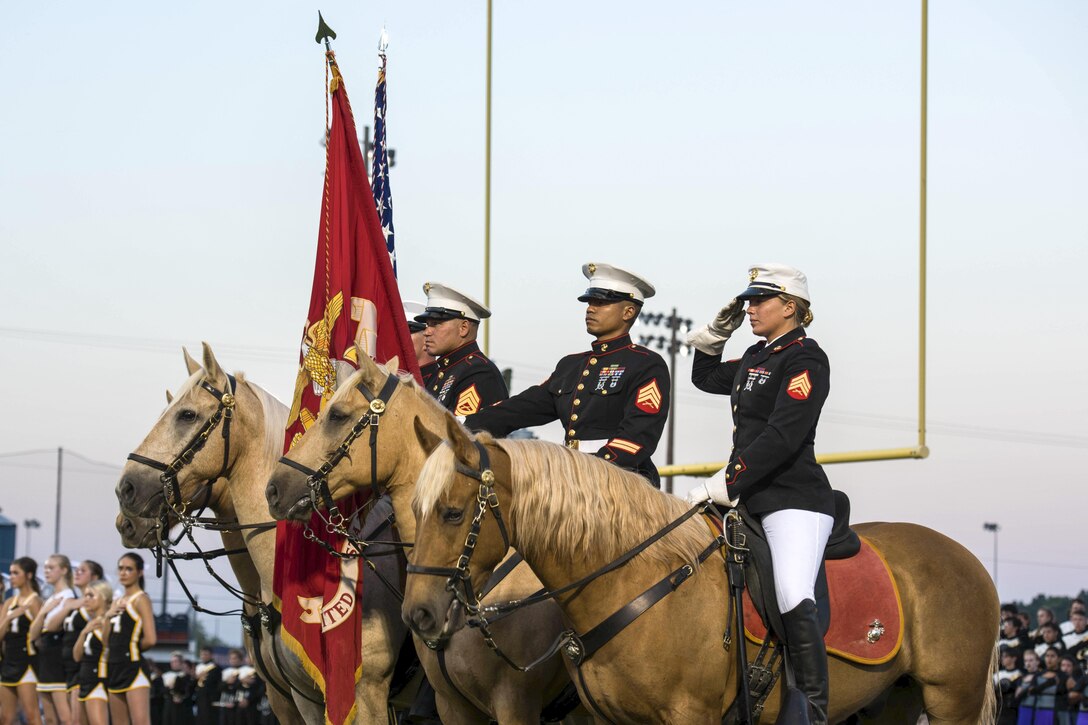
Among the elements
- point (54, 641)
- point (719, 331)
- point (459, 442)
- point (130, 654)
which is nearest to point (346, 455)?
point (459, 442)

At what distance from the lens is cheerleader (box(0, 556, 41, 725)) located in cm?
1556

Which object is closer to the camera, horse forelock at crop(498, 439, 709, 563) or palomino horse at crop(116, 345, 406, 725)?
horse forelock at crop(498, 439, 709, 563)

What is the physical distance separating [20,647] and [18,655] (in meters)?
0.10

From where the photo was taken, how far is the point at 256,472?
8352 mm

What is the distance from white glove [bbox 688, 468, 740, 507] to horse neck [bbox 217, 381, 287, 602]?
9.04ft

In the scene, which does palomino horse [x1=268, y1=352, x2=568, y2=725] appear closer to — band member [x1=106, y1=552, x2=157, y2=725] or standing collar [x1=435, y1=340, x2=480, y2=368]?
standing collar [x1=435, y1=340, x2=480, y2=368]

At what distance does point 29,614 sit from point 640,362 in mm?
10172

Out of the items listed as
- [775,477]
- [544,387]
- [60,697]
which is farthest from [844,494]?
[60,697]

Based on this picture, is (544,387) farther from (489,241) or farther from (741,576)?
(489,241)

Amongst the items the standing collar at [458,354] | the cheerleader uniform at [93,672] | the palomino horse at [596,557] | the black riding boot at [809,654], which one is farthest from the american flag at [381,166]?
the cheerleader uniform at [93,672]

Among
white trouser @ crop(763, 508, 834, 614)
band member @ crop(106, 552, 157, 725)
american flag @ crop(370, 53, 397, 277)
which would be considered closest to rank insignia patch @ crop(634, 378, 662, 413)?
white trouser @ crop(763, 508, 834, 614)

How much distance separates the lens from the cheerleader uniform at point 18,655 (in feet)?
51.1

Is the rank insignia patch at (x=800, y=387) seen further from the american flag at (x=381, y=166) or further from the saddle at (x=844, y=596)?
the american flag at (x=381, y=166)

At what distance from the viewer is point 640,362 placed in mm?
7828
